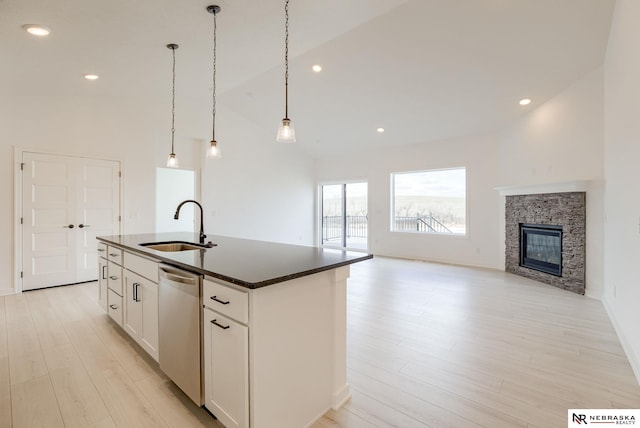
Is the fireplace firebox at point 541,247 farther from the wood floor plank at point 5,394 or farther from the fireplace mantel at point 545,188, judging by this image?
the wood floor plank at point 5,394

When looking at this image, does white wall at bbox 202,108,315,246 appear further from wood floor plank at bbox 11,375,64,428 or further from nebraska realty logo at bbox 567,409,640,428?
nebraska realty logo at bbox 567,409,640,428

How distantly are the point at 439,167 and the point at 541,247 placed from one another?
8.28ft

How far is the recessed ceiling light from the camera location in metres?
2.92

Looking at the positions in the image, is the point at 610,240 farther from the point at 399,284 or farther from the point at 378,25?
the point at 378,25

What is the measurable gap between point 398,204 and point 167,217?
5.92 meters

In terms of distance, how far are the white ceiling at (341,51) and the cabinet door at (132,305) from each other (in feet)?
7.74

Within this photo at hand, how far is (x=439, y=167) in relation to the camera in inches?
270

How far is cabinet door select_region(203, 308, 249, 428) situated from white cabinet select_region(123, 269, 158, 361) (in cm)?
79

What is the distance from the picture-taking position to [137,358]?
2.57 m

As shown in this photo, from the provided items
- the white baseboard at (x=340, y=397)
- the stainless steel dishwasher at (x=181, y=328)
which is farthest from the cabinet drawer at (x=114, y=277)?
the white baseboard at (x=340, y=397)

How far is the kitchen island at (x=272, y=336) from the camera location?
4.96 feet

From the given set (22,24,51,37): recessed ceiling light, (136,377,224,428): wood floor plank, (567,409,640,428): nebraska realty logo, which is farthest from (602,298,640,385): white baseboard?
(22,24,51,37): recessed ceiling light

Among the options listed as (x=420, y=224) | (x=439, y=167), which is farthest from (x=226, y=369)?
(x=420, y=224)

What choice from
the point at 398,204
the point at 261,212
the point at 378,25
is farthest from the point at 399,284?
the point at 261,212
